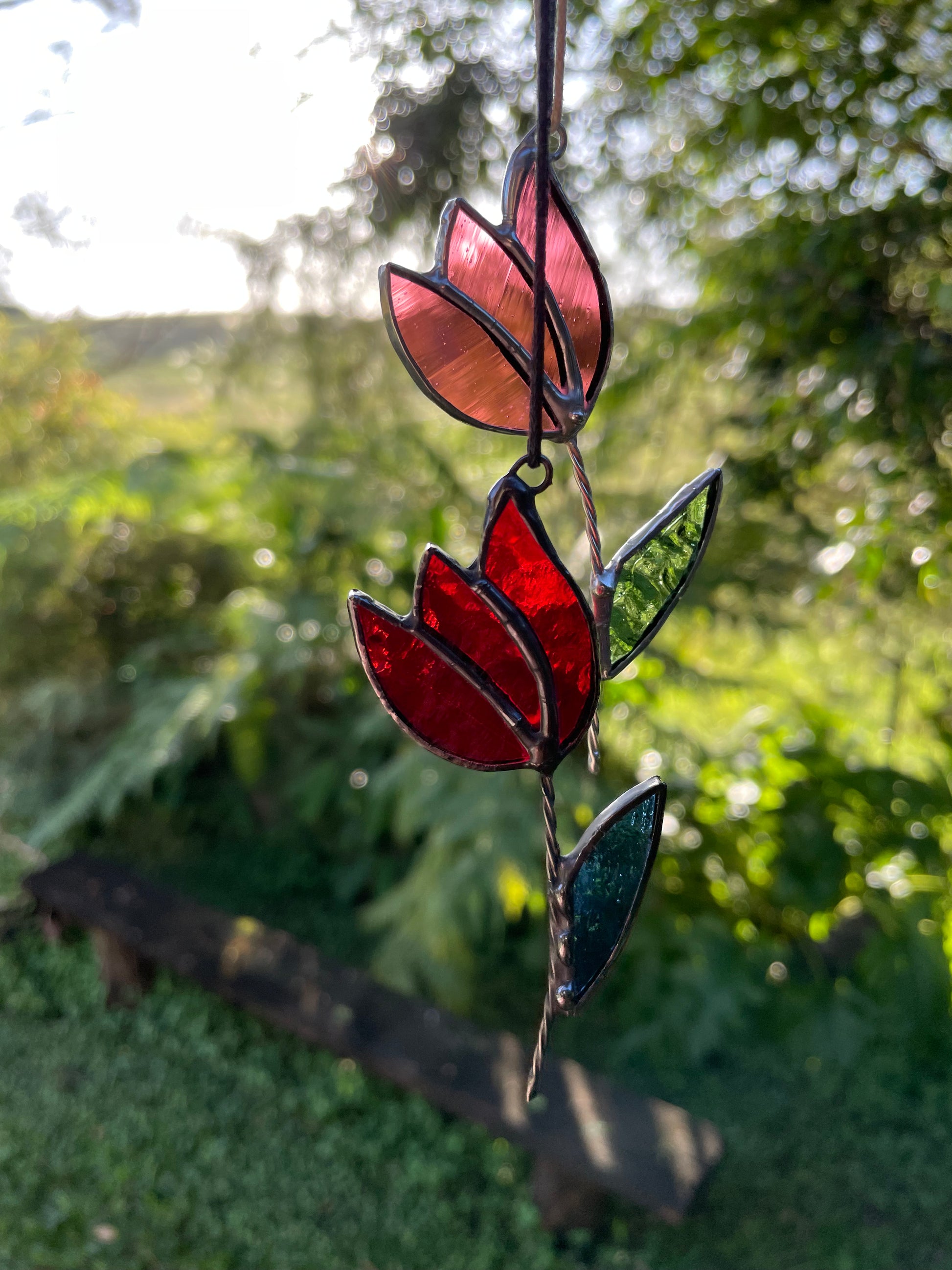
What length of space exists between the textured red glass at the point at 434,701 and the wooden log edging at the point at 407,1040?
1.59m

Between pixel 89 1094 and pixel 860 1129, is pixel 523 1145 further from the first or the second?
pixel 89 1094

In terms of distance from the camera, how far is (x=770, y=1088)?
2.57 m

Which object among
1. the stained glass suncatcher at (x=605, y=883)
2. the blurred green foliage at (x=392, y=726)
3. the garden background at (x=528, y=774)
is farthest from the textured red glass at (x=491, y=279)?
the blurred green foliage at (x=392, y=726)

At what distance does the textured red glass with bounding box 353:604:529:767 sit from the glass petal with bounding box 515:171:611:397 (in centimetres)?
25

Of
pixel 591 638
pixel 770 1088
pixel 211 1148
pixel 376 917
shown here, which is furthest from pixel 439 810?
pixel 591 638

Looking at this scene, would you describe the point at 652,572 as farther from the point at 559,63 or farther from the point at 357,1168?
the point at 357,1168

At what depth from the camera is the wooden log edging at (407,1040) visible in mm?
1981

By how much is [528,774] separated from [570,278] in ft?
6.59

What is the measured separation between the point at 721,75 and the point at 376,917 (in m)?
2.63

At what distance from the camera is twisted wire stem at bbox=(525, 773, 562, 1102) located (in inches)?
29.3

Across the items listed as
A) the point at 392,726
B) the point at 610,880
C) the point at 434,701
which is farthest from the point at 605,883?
the point at 392,726

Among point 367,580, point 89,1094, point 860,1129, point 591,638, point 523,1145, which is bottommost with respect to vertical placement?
point 89,1094

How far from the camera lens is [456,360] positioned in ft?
2.42

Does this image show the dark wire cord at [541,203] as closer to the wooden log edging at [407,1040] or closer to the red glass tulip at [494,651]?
the red glass tulip at [494,651]
